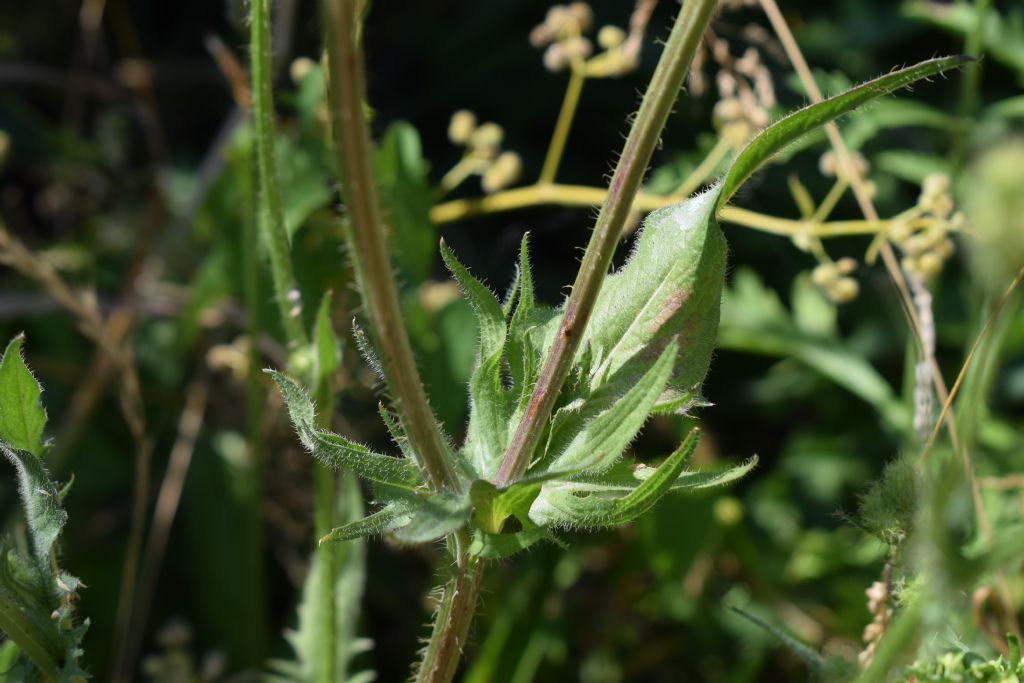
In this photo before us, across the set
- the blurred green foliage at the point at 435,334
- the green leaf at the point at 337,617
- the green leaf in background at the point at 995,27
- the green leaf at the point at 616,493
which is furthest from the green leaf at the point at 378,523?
the green leaf in background at the point at 995,27

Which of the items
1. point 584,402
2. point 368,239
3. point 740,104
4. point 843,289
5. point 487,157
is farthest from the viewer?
point 487,157

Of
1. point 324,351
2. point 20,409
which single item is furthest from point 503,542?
point 20,409

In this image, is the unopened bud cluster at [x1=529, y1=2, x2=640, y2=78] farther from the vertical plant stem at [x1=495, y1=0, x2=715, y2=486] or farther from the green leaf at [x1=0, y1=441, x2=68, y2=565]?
the green leaf at [x1=0, y1=441, x2=68, y2=565]

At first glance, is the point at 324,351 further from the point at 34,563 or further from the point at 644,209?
the point at 644,209

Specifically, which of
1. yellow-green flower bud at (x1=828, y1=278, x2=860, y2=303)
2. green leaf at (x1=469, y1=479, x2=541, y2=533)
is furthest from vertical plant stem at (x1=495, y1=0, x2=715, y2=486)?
yellow-green flower bud at (x1=828, y1=278, x2=860, y2=303)

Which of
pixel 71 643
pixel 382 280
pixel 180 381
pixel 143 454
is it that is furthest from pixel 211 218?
pixel 382 280
